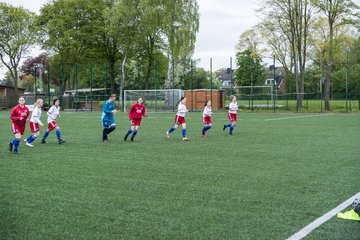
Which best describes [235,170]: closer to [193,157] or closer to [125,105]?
[193,157]

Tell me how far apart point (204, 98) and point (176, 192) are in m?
34.9

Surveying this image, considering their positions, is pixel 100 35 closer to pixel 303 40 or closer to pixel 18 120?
pixel 303 40

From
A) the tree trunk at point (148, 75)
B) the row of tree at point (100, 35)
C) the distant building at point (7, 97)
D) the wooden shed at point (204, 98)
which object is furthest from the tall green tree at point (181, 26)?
the distant building at point (7, 97)

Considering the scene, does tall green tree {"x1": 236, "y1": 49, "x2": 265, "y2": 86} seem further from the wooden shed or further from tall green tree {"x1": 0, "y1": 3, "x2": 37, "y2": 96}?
tall green tree {"x1": 0, "y1": 3, "x2": 37, "y2": 96}

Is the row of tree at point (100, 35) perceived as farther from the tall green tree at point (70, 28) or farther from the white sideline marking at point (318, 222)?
the white sideline marking at point (318, 222)

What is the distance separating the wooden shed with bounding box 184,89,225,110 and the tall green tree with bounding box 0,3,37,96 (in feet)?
82.4

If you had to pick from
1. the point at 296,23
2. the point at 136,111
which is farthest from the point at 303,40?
the point at 136,111

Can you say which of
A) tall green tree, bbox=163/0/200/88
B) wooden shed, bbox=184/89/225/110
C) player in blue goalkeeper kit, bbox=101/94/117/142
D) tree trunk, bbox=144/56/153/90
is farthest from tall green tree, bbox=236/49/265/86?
player in blue goalkeeper kit, bbox=101/94/117/142

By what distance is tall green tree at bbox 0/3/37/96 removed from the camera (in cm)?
5347

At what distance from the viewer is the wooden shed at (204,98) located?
1619 inches

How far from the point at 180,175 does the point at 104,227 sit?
3421mm

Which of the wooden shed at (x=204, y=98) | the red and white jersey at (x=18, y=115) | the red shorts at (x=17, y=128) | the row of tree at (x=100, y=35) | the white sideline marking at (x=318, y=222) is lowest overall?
the white sideline marking at (x=318, y=222)

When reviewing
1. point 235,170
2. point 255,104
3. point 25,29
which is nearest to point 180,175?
point 235,170

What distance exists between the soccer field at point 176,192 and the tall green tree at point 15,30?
150 ft
